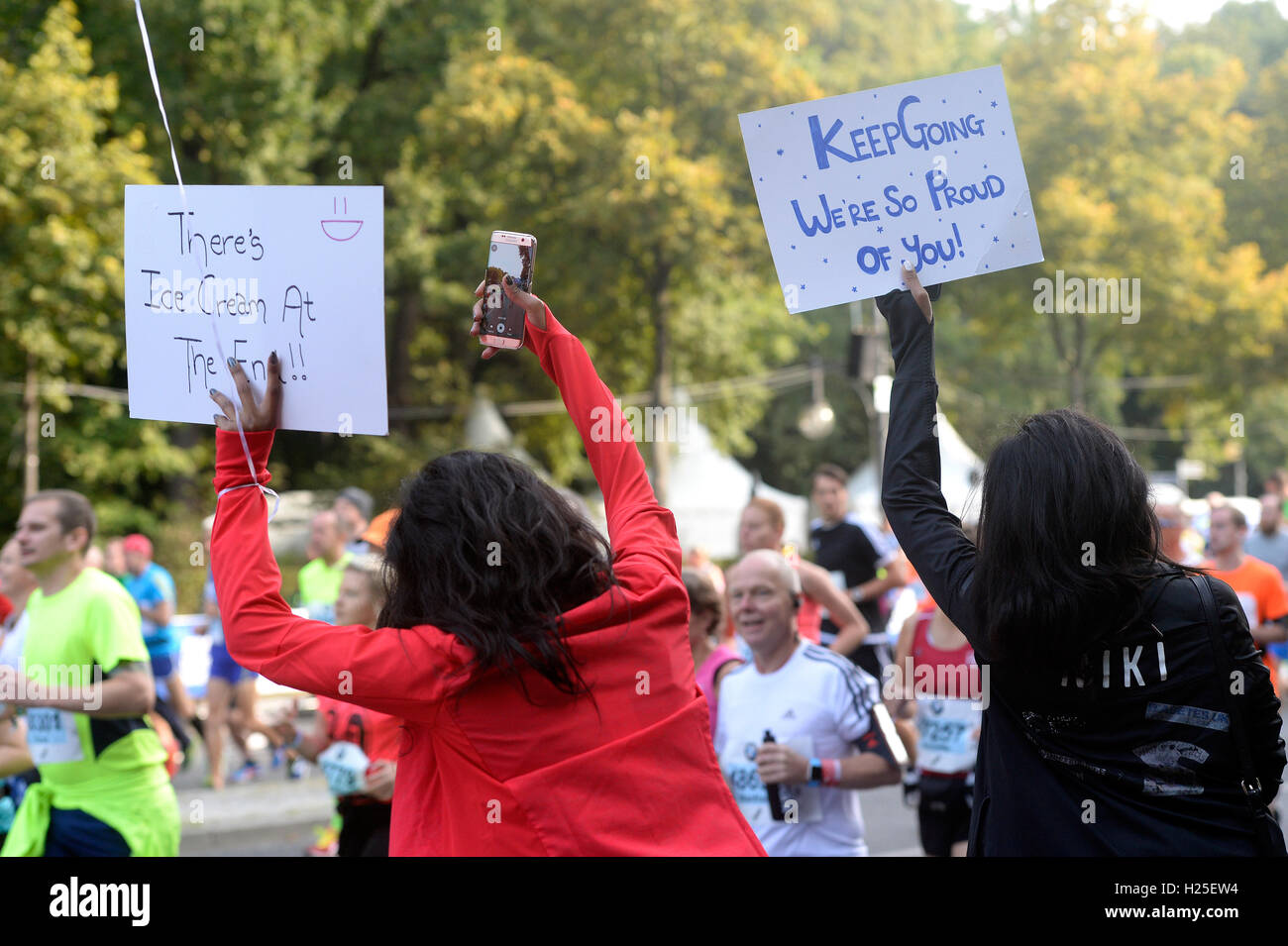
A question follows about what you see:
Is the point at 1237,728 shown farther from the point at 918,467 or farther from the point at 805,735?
the point at 805,735

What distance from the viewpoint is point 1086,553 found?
2.11 metres

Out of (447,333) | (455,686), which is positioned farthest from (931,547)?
(447,333)

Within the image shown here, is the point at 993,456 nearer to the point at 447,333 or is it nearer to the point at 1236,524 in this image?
the point at 1236,524

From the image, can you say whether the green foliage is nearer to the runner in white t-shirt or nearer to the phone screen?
the runner in white t-shirt

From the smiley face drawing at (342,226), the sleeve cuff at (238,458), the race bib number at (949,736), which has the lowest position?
the race bib number at (949,736)

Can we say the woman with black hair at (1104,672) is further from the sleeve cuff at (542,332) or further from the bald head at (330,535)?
the bald head at (330,535)

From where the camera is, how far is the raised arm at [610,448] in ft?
7.86

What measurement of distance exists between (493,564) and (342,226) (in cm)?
72

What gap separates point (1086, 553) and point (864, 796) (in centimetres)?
777

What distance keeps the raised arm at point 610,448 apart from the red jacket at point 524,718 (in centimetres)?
10

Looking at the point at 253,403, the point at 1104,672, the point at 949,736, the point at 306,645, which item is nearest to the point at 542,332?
the point at 253,403

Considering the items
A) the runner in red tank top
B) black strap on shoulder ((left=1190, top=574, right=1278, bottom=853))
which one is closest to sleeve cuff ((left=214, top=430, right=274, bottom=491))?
black strap on shoulder ((left=1190, top=574, right=1278, bottom=853))

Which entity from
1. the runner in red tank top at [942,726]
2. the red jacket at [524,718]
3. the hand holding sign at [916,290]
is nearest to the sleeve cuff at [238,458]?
the red jacket at [524,718]

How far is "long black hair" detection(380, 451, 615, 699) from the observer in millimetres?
2102
